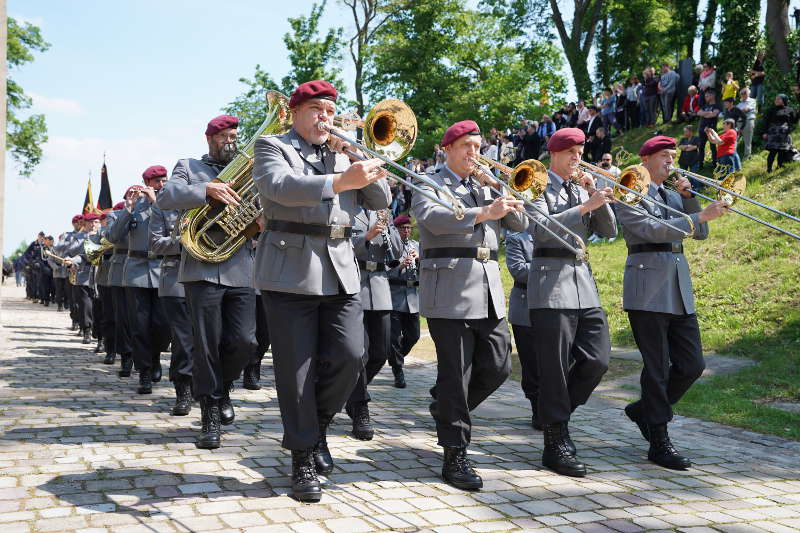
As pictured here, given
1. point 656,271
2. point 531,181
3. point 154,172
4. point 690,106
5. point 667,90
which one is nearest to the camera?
point 531,181

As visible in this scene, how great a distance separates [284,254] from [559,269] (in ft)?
6.95

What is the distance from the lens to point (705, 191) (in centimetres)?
1683

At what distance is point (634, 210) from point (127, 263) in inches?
225

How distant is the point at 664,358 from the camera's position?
19.0 ft

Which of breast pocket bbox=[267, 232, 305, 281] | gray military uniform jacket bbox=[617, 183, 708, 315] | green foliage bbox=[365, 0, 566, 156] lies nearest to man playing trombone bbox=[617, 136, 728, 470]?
gray military uniform jacket bbox=[617, 183, 708, 315]

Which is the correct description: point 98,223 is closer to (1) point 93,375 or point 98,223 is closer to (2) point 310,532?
(1) point 93,375

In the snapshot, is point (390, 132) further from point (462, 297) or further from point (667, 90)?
point (667, 90)

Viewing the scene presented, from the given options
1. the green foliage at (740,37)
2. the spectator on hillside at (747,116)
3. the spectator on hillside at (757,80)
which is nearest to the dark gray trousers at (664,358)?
the spectator on hillside at (747,116)

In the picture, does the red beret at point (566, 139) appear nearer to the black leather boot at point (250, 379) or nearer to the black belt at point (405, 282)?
the black belt at point (405, 282)

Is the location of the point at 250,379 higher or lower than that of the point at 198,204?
lower

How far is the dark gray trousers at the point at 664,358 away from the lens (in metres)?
5.78

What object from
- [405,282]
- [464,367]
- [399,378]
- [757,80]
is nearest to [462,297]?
[464,367]

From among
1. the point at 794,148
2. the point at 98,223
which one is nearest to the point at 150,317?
the point at 98,223

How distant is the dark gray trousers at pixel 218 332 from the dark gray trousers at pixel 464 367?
5.48ft
